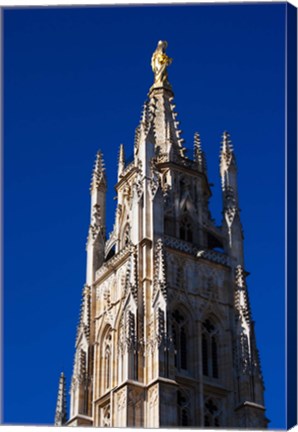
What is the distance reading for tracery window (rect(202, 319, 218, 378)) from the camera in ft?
118

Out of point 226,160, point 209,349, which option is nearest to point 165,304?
point 209,349

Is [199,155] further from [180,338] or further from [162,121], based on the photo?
[180,338]

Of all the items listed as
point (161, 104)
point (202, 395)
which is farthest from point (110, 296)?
point (161, 104)

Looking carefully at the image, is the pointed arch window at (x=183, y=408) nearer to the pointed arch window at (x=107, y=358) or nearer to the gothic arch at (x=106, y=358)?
the gothic arch at (x=106, y=358)

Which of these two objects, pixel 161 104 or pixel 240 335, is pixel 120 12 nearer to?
pixel 240 335

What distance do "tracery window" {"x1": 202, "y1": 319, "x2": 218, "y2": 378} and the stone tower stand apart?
0.04 m

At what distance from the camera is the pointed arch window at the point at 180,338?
3547cm

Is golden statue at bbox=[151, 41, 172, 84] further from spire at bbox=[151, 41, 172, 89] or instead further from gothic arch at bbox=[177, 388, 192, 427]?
gothic arch at bbox=[177, 388, 192, 427]

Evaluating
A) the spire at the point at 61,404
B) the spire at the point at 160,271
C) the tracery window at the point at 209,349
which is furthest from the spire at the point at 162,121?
the spire at the point at 61,404

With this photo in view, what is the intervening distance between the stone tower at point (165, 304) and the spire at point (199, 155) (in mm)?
37

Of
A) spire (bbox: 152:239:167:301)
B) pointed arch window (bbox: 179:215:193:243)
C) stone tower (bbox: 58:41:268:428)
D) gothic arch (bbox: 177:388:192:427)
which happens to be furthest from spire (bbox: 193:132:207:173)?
gothic arch (bbox: 177:388:192:427)

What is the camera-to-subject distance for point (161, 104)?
4328cm

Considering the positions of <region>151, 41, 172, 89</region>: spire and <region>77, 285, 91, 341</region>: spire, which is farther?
<region>77, 285, 91, 341</region>: spire

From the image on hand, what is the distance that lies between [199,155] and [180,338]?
8531 mm
